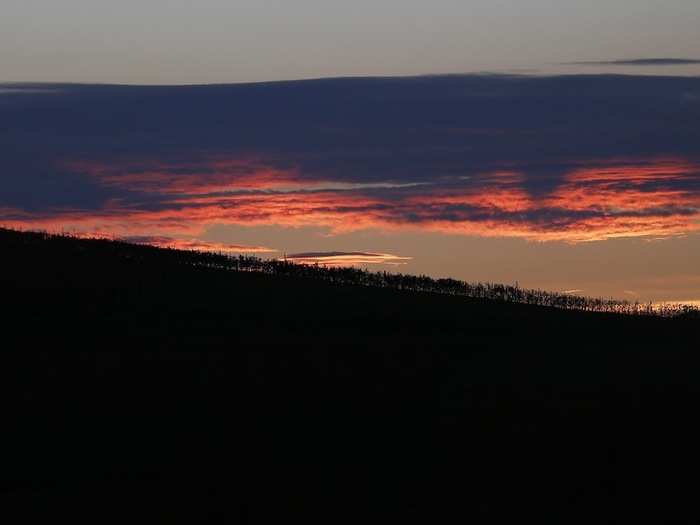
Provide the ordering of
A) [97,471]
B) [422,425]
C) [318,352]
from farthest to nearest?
[318,352] → [422,425] → [97,471]

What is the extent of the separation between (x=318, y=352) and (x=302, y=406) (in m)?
6.64

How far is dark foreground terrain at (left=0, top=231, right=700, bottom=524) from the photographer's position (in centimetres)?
1656

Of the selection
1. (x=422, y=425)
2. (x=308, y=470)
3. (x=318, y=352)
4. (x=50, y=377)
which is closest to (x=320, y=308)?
(x=318, y=352)

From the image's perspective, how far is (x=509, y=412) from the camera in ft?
72.5

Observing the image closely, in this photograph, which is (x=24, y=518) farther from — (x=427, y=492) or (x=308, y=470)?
(x=427, y=492)

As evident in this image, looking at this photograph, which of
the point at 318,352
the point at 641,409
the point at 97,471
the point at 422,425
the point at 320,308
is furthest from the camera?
the point at 320,308

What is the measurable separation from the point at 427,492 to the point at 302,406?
18.1ft

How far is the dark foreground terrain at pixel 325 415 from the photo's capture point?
54.3 feet

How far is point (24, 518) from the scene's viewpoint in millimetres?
15703

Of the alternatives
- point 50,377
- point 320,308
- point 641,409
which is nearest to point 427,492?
point 641,409

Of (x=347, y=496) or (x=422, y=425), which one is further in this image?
(x=422, y=425)

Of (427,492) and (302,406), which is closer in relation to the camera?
(427,492)

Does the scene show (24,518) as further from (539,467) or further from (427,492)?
(539,467)

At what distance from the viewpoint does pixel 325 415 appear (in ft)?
70.4
